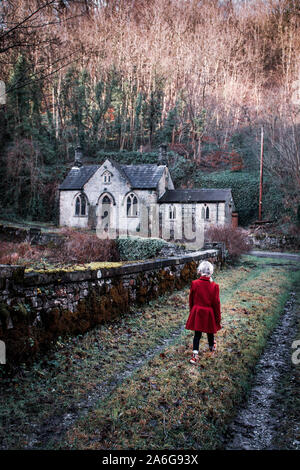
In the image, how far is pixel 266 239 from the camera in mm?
25781

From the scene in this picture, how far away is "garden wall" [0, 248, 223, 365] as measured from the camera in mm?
4312

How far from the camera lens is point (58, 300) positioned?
520 cm

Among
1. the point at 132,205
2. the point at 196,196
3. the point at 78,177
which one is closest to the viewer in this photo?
the point at 196,196

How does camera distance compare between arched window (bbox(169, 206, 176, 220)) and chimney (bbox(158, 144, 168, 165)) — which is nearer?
arched window (bbox(169, 206, 176, 220))

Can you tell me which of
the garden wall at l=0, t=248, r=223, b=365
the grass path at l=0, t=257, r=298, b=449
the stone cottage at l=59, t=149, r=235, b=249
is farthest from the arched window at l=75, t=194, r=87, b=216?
the grass path at l=0, t=257, r=298, b=449

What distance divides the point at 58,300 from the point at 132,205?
24.9 meters

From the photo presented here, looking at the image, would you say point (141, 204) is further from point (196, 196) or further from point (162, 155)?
point (162, 155)

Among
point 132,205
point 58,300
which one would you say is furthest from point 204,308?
point 132,205

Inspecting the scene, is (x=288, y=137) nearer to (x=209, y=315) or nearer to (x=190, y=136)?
(x=190, y=136)

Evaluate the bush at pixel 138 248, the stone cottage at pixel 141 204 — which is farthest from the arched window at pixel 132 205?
the bush at pixel 138 248

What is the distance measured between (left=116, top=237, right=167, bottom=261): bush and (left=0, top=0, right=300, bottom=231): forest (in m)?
17.9

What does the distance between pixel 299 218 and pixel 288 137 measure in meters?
6.97

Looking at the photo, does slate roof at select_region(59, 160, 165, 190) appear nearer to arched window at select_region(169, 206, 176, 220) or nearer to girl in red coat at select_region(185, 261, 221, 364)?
arched window at select_region(169, 206, 176, 220)
